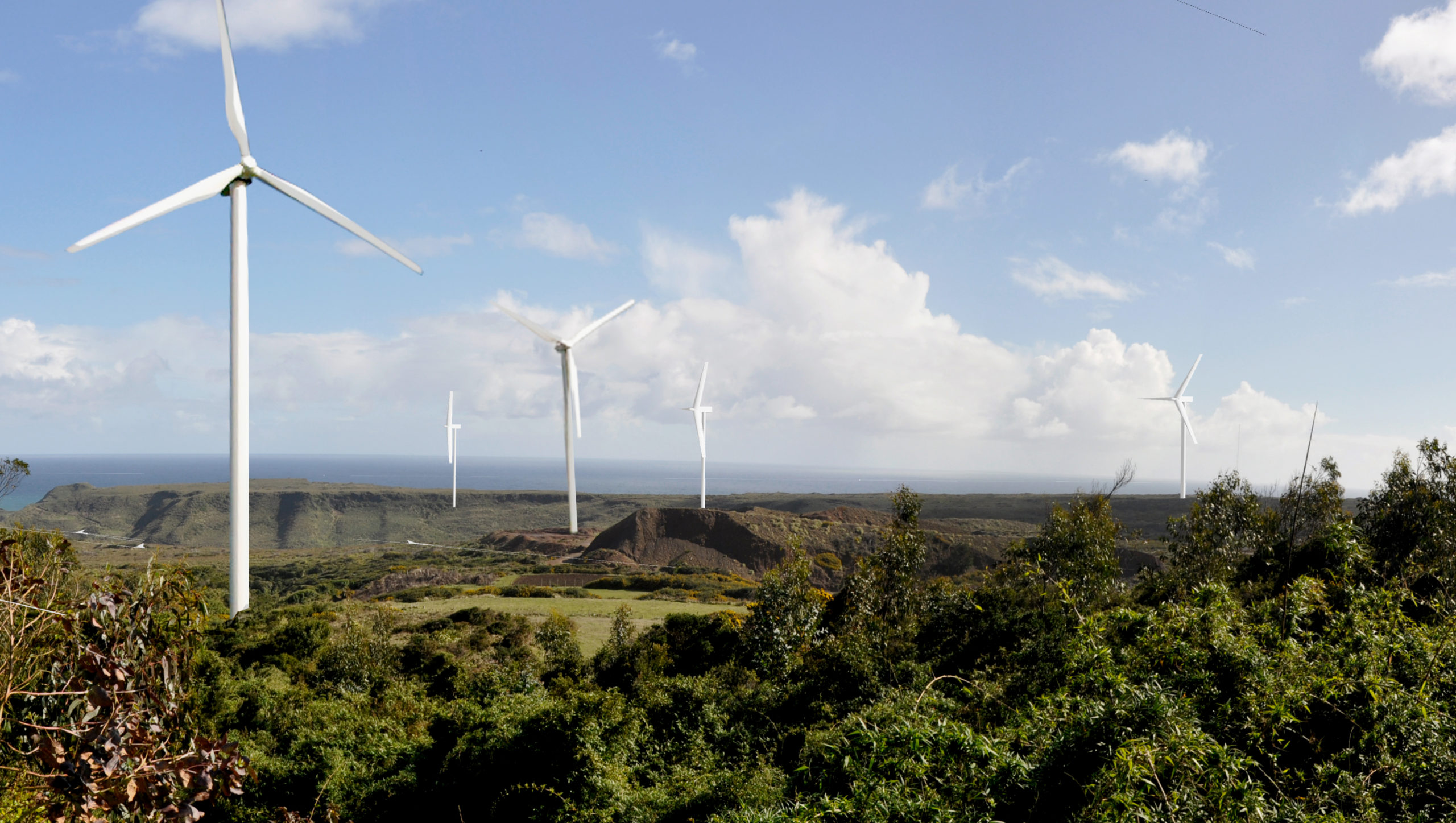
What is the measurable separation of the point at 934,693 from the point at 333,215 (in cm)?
2972

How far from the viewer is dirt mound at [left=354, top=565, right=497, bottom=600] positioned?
208 ft

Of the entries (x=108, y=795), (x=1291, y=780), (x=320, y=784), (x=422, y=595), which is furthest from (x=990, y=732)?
(x=422, y=595)

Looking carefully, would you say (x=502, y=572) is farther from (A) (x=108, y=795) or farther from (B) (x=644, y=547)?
(A) (x=108, y=795)

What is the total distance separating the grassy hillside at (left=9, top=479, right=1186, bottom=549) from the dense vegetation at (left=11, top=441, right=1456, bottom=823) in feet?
344

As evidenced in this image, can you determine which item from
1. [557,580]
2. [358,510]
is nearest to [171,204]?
[557,580]

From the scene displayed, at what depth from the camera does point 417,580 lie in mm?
66875

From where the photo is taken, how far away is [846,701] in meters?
22.5

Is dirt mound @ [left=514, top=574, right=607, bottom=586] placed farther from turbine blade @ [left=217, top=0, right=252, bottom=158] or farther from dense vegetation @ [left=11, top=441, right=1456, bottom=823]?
turbine blade @ [left=217, top=0, right=252, bottom=158]

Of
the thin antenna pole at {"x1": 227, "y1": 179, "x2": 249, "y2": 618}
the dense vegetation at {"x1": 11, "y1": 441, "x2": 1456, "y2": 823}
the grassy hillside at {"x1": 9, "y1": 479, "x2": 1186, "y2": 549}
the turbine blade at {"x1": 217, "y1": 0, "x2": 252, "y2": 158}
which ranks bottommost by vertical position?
the grassy hillside at {"x1": 9, "y1": 479, "x2": 1186, "y2": 549}

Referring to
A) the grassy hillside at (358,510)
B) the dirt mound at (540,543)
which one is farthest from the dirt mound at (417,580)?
the grassy hillside at (358,510)

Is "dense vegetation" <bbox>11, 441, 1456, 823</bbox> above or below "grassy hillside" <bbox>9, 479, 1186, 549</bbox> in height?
above

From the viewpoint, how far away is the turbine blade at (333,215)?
33.0m

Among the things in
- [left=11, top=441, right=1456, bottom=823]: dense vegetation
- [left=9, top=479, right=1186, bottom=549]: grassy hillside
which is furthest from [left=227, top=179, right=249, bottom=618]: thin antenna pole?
[left=9, top=479, right=1186, bottom=549]: grassy hillside

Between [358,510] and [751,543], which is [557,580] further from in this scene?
[358,510]
